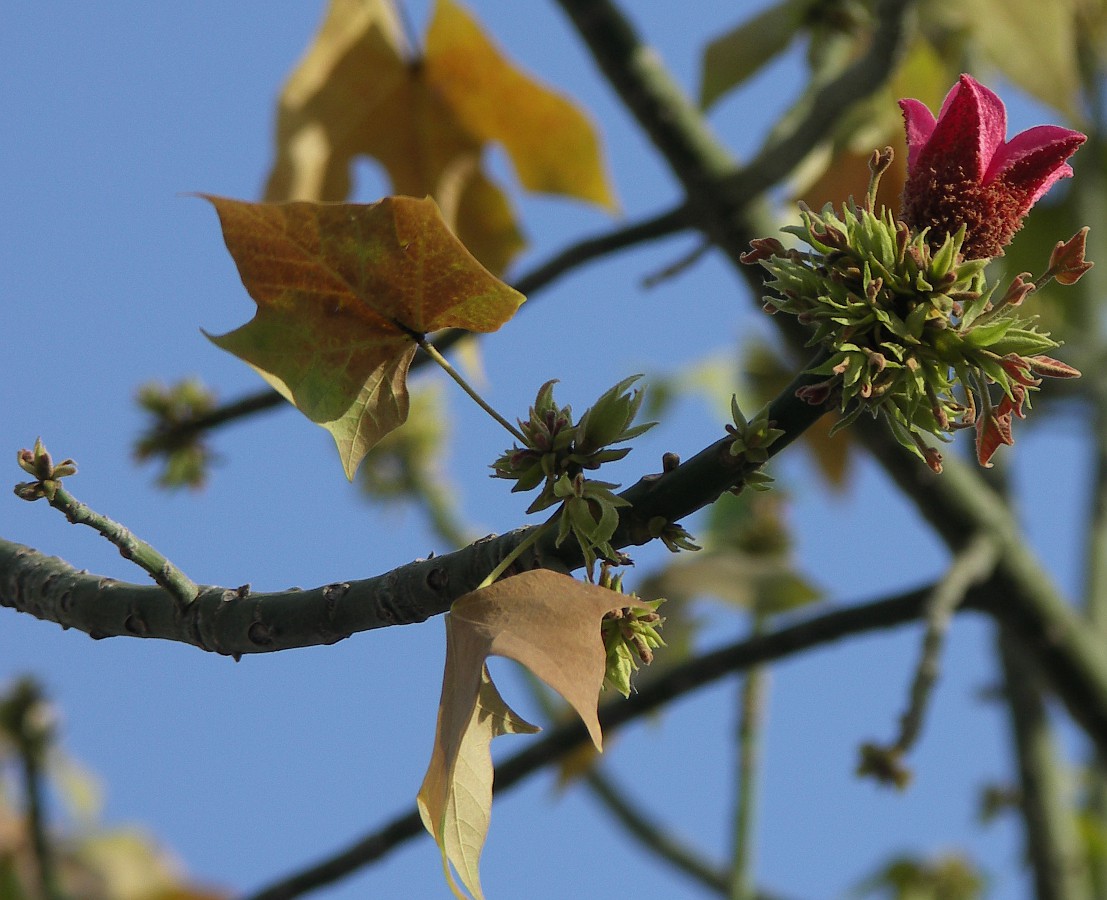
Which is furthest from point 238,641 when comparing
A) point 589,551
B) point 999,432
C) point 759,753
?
point 759,753

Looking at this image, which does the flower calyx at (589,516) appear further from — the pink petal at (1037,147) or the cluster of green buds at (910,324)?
the pink petal at (1037,147)

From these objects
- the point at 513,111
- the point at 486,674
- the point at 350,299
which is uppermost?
the point at 513,111

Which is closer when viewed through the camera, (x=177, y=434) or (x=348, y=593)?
(x=348, y=593)

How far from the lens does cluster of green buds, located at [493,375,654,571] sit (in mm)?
673

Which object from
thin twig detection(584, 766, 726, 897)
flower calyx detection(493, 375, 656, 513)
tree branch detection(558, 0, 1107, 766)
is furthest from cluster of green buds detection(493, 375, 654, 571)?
thin twig detection(584, 766, 726, 897)

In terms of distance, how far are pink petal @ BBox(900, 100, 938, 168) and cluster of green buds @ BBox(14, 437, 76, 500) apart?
0.52 metres

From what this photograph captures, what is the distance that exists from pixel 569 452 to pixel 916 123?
26cm

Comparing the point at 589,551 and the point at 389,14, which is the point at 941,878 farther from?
the point at 589,551

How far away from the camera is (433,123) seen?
68.1 inches

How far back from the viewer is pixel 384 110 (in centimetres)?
173

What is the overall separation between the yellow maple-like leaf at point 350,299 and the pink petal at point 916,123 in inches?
9.2

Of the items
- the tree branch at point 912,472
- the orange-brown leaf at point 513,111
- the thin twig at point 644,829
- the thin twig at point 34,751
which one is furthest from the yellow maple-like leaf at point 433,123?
the thin twig at point 644,829

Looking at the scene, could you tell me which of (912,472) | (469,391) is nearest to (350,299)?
(469,391)

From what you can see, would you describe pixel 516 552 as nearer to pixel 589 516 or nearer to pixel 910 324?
pixel 589 516
